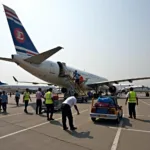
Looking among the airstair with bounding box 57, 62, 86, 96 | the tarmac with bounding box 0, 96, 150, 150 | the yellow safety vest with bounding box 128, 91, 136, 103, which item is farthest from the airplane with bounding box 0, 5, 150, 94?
the tarmac with bounding box 0, 96, 150, 150

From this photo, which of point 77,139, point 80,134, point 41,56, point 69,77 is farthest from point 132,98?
point 69,77

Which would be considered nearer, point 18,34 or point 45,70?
point 18,34

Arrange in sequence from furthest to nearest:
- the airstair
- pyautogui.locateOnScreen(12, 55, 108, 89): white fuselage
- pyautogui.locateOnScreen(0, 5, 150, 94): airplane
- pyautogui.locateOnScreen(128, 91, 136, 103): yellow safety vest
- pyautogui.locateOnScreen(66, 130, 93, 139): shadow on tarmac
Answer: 1. the airstair
2. pyautogui.locateOnScreen(12, 55, 108, 89): white fuselage
3. pyautogui.locateOnScreen(0, 5, 150, 94): airplane
4. pyautogui.locateOnScreen(128, 91, 136, 103): yellow safety vest
5. pyautogui.locateOnScreen(66, 130, 93, 139): shadow on tarmac

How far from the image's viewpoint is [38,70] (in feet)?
77.9

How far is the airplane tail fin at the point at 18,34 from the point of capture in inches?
851

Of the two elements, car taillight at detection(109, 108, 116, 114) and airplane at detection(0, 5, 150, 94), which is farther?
airplane at detection(0, 5, 150, 94)

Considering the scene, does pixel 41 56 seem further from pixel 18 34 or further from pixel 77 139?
pixel 77 139

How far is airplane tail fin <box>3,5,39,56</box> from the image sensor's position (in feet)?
70.9

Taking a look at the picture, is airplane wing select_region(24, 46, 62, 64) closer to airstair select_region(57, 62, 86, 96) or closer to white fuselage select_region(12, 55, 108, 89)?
white fuselage select_region(12, 55, 108, 89)

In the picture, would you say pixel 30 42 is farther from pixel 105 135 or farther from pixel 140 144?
pixel 140 144

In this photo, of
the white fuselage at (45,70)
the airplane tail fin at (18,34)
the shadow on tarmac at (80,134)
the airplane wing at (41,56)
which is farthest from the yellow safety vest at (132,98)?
the airplane tail fin at (18,34)

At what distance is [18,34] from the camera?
72.4 feet

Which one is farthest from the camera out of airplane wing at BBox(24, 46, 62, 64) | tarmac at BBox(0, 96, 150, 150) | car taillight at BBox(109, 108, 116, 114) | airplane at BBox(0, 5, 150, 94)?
airplane at BBox(0, 5, 150, 94)

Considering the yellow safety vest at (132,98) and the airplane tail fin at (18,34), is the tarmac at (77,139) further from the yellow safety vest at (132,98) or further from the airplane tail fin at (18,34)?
the airplane tail fin at (18,34)
